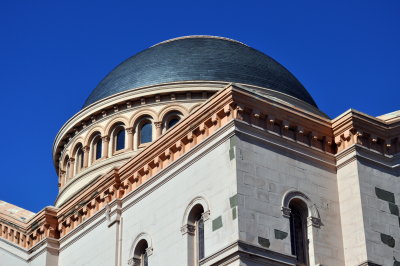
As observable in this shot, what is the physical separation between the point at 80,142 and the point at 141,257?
528 inches

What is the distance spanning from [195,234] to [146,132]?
41.4 feet

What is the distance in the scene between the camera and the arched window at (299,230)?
24.6 meters

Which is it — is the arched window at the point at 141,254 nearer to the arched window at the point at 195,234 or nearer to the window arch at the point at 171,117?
the arched window at the point at 195,234

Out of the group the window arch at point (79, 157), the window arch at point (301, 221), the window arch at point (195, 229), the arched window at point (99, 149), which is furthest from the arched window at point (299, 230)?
the window arch at point (79, 157)

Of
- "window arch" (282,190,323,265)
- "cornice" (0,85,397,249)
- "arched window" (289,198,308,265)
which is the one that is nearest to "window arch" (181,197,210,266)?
"cornice" (0,85,397,249)

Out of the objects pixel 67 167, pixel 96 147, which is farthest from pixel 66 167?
pixel 96 147

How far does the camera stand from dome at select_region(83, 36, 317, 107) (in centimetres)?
3809

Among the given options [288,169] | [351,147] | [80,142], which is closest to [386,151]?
[351,147]

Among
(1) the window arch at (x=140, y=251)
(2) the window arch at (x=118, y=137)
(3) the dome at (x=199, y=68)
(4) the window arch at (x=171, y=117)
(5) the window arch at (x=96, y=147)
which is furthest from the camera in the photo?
(5) the window arch at (x=96, y=147)

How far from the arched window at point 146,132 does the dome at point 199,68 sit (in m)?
1.78

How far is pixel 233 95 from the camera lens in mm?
24859

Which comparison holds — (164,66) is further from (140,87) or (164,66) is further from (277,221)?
(277,221)

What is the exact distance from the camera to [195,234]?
82.9 feet

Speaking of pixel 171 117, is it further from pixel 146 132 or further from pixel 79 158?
pixel 79 158
